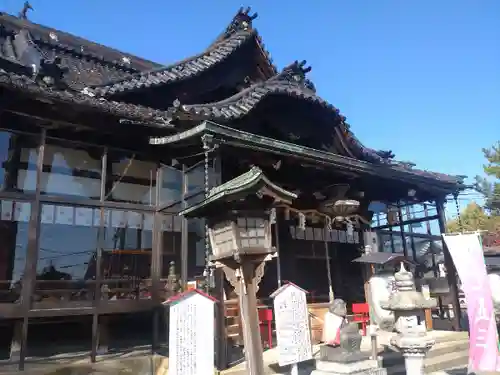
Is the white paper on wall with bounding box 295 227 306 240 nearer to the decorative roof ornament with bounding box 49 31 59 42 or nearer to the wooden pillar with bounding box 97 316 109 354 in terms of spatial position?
the wooden pillar with bounding box 97 316 109 354

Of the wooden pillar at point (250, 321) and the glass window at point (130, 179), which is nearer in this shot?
the wooden pillar at point (250, 321)

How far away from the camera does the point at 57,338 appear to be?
36.2 ft

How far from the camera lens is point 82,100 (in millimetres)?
8289

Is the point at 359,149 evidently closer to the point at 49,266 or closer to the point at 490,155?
the point at 49,266

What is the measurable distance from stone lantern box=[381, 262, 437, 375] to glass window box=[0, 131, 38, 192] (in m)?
8.19

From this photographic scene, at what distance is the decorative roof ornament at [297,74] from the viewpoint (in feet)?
39.6

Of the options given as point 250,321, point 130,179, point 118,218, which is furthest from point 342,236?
point 250,321

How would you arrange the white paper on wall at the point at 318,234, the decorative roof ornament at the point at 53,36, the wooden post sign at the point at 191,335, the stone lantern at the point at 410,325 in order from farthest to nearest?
the white paper on wall at the point at 318,234 → the decorative roof ornament at the point at 53,36 → the stone lantern at the point at 410,325 → the wooden post sign at the point at 191,335

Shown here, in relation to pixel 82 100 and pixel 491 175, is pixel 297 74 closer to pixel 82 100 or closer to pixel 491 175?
pixel 82 100

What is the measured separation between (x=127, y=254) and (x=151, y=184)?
2.79m

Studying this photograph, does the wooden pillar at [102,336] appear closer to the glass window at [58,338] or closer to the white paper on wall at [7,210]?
the glass window at [58,338]

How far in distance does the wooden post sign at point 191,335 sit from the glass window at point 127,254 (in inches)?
154

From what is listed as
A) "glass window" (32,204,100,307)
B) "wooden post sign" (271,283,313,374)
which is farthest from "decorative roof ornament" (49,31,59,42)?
"wooden post sign" (271,283,313,374)

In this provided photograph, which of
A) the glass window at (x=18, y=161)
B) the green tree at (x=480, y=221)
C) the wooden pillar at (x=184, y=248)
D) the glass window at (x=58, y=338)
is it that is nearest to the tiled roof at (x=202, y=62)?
the glass window at (x=18, y=161)
